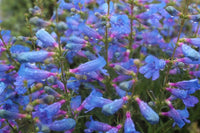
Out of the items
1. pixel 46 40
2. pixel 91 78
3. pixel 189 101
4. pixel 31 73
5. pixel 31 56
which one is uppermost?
pixel 46 40

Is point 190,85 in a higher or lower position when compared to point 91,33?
lower

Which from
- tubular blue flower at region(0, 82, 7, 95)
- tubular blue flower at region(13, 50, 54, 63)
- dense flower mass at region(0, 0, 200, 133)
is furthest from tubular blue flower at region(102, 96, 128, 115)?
tubular blue flower at region(0, 82, 7, 95)

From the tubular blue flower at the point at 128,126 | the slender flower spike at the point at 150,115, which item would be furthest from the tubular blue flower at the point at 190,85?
the tubular blue flower at the point at 128,126

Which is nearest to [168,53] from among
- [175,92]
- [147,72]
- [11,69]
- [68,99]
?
[147,72]

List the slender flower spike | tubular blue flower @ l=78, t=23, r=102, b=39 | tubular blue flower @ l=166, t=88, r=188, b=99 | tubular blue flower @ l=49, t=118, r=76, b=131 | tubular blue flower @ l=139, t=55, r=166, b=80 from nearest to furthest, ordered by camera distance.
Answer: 1. the slender flower spike
2. tubular blue flower @ l=49, t=118, r=76, b=131
3. tubular blue flower @ l=166, t=88, r=188, b=99
4. tubular blue flower @ l=139, t=55, r=166, b=80
5. tubular blue flower @ l=78, t=23, r=102, b=39

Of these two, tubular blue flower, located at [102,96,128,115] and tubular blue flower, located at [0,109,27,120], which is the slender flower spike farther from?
tubular blue flower, located at [0,109,27,120]

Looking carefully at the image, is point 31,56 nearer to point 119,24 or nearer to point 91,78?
point 91,78

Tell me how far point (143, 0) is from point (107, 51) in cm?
102

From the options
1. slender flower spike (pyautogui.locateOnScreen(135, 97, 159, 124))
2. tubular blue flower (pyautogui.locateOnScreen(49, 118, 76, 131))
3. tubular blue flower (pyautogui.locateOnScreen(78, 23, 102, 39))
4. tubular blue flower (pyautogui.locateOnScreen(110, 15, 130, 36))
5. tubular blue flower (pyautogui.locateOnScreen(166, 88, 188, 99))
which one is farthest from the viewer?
tubular blue flower (pyautogui.locateOnScreen(78, 23, 102, 39))

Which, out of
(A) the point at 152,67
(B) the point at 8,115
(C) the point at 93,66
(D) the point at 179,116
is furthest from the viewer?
(A) the point at 152,67

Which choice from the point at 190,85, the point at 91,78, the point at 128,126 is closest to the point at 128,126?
the point at 128,126

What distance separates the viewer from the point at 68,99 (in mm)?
2553

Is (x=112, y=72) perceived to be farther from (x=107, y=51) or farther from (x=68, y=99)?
(x=68, y=99)

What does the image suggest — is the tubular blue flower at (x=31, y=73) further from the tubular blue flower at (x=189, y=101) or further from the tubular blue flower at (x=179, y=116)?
the tubular blue flower at (x=189, y=101)
